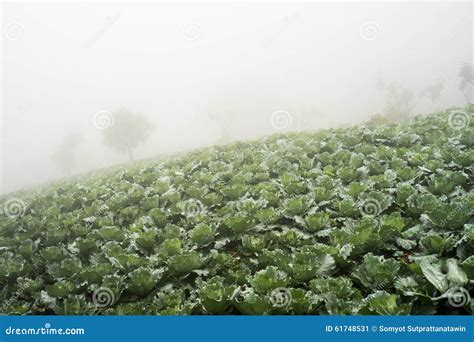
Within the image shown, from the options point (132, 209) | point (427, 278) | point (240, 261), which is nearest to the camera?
point (427, 278)

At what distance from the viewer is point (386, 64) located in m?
133

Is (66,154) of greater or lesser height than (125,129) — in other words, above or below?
below

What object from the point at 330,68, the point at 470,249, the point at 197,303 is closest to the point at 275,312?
the point at 197,303

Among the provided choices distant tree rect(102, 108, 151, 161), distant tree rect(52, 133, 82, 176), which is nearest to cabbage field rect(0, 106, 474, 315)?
distant tree rect(102, 108, 151, 161)

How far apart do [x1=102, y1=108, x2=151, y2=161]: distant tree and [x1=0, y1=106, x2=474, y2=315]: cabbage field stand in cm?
5356

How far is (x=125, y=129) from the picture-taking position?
63.0 metres

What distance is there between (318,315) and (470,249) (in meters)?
2.52

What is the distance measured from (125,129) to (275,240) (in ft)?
198

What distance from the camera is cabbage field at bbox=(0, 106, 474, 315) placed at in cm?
493

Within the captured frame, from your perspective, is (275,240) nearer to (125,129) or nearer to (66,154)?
(125,129)

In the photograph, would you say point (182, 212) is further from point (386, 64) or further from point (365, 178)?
point (386, 64)

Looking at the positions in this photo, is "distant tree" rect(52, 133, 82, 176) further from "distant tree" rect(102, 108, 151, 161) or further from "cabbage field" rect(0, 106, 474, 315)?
"cabbage field" rect(0, 106, 474, 315)

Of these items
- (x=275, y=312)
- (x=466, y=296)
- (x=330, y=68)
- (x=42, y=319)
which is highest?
(x=330, y=68)

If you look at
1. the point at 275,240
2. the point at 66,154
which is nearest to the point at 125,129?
the point at 66,154
